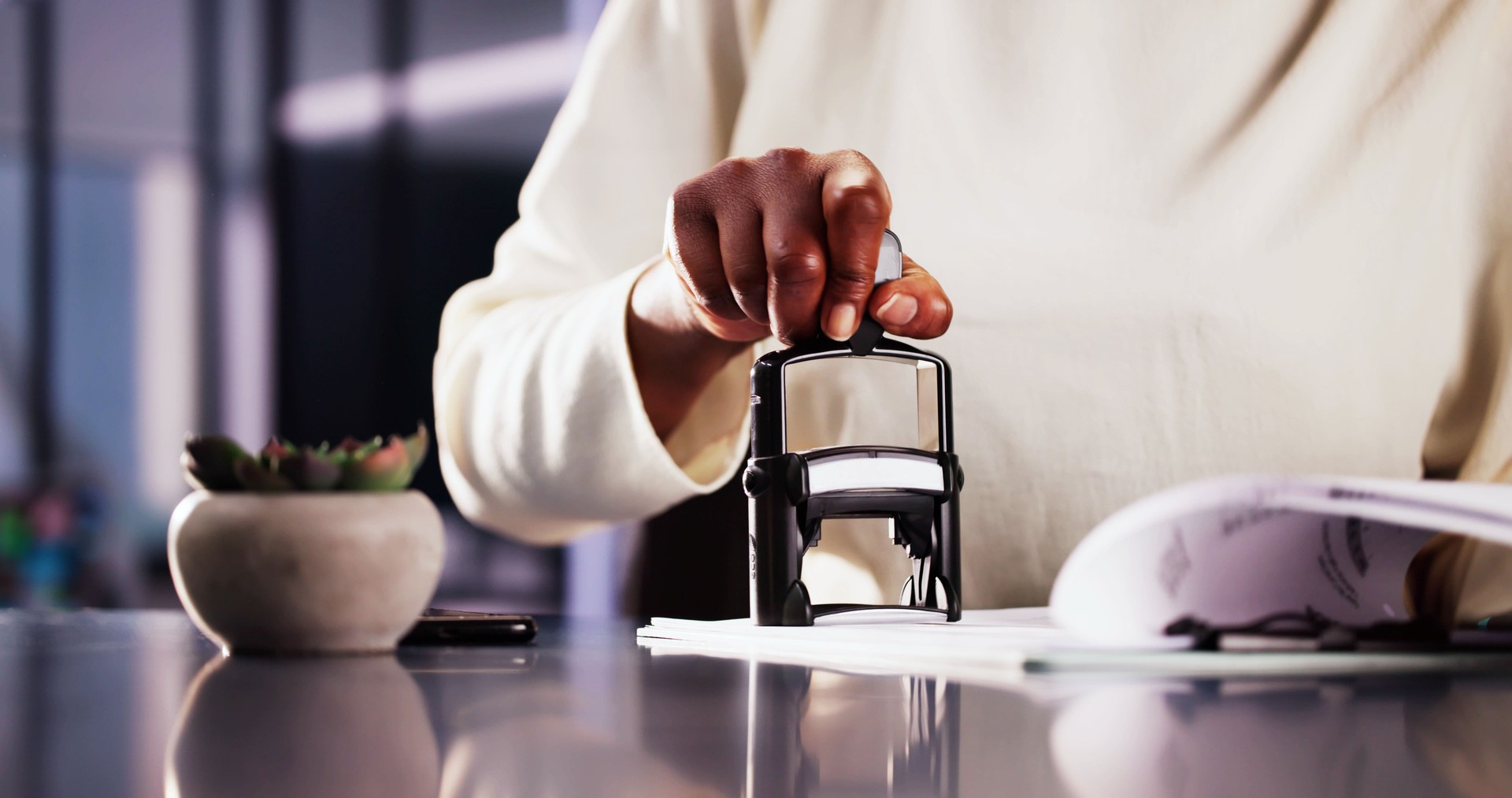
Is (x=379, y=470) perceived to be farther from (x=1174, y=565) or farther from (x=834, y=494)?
(x=1174, y=565)

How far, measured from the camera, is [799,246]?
0.48m

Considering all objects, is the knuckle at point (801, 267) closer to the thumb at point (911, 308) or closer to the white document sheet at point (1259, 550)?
the thumb at point (911, 308)

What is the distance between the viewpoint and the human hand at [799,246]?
1.57ft

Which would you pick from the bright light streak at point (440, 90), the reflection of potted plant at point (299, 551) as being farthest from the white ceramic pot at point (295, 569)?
the bright light streak at point (440, 90)

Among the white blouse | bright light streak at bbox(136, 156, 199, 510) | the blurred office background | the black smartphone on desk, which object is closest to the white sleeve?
the white blouse

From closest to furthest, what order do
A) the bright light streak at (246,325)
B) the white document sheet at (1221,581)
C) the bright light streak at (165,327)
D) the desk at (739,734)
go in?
the desk at (739,734)
the white document sheet at (1221,581)
the bright light streak at (246,325)
the bright light streak at (165,327)

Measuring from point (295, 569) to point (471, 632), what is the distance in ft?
0.31

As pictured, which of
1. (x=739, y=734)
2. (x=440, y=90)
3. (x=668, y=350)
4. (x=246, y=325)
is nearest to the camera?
(x=739, y=734)

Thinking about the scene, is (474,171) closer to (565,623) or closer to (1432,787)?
(565,623)

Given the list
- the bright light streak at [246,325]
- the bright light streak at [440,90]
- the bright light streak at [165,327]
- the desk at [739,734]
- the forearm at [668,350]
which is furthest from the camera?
the bright light streak at [165,327]

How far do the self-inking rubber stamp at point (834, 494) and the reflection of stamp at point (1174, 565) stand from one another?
144mm

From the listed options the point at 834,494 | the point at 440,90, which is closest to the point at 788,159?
the point at 834,494

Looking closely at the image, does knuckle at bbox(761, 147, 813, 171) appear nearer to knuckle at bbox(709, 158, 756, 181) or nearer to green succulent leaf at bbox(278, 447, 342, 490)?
knuckle at bbox(709, 158, 756, 181)

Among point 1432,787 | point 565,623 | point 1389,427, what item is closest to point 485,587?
point 565,623
